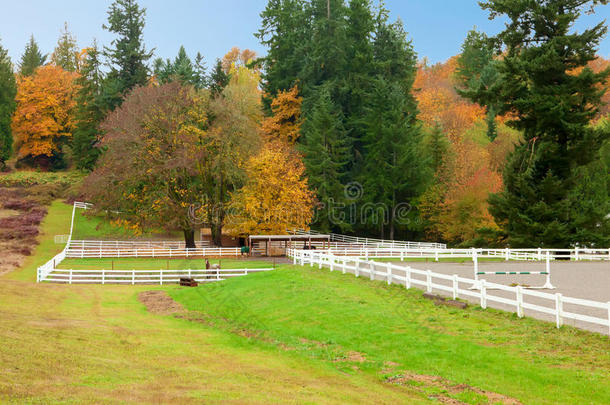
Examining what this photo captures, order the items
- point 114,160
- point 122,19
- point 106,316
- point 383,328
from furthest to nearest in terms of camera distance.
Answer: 1. point 122,19
2. point 114,160
3. point 106,316
4. point 383,328

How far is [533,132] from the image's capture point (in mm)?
39094

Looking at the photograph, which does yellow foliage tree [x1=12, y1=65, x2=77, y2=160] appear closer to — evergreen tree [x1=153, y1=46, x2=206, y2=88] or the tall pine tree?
evergreen tree [x1=153, y1=46, x2=206, y2=88]

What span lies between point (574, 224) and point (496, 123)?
42.1 metres

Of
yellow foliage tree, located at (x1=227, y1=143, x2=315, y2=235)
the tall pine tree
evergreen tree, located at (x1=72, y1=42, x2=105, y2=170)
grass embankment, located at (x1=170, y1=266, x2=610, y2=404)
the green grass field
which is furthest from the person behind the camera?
evergreen tree, located at (x1=72, y1=42, x2=105, y2=170)

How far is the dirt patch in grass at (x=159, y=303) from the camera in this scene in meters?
22.4

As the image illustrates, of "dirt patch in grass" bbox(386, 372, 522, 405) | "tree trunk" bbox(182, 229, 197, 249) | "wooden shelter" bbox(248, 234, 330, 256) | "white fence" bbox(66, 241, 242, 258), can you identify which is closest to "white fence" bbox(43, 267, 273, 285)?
"white fence" bbox(66, 241, 242, 258)

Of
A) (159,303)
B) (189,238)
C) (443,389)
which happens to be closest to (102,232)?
(189,238)

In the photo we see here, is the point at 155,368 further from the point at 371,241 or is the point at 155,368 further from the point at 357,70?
the point at 357,70

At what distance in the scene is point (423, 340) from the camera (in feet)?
46.8

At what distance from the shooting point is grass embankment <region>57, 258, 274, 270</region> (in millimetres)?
40469

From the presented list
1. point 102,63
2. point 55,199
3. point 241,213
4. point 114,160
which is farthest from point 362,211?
point 102,63

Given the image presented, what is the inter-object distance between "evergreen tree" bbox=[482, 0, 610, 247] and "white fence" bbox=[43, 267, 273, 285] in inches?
745

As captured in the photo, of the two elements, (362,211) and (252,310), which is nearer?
(252,310)

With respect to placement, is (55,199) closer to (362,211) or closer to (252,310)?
(362,211)
